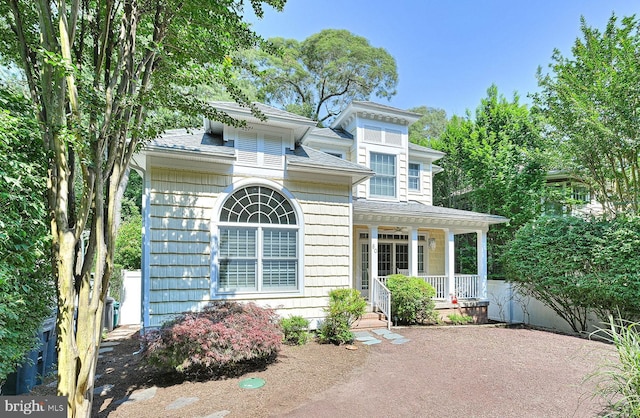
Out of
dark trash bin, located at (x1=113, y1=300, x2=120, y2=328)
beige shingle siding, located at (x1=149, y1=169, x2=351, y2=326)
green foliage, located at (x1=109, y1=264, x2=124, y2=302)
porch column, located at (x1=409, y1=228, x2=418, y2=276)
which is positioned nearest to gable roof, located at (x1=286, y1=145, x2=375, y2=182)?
beige shingle siding, located at (x1=149, y1=169, x2=351, y2=326)

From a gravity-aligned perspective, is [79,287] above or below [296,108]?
below

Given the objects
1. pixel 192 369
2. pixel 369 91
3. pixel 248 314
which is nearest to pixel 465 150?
pixel 369 91

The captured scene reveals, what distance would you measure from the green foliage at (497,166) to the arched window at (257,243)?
937 centimetres

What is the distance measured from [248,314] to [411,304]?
493cm

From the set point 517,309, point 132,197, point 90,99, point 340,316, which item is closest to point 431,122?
point 517,309

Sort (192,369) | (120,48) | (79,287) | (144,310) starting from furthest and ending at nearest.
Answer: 1. (144,310)
2. (192,369)
3. (120,48)
4. (79,287)

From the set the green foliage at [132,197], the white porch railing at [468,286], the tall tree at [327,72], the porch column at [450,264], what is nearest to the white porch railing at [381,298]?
the porch column at [450,264]

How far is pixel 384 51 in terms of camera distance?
837 inches

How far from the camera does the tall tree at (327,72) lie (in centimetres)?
2039

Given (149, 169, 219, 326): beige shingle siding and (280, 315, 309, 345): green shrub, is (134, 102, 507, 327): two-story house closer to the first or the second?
(149, 169, 219, 326): beige shingle siding

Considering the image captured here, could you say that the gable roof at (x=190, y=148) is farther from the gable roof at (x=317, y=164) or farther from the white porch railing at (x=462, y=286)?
the white porch railing at (x=462, y=286)

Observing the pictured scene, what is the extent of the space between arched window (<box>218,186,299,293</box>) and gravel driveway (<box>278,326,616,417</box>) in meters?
2.48

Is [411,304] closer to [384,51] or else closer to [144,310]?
[144,310]

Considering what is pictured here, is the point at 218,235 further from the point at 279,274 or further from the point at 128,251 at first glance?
the point at 128,251
